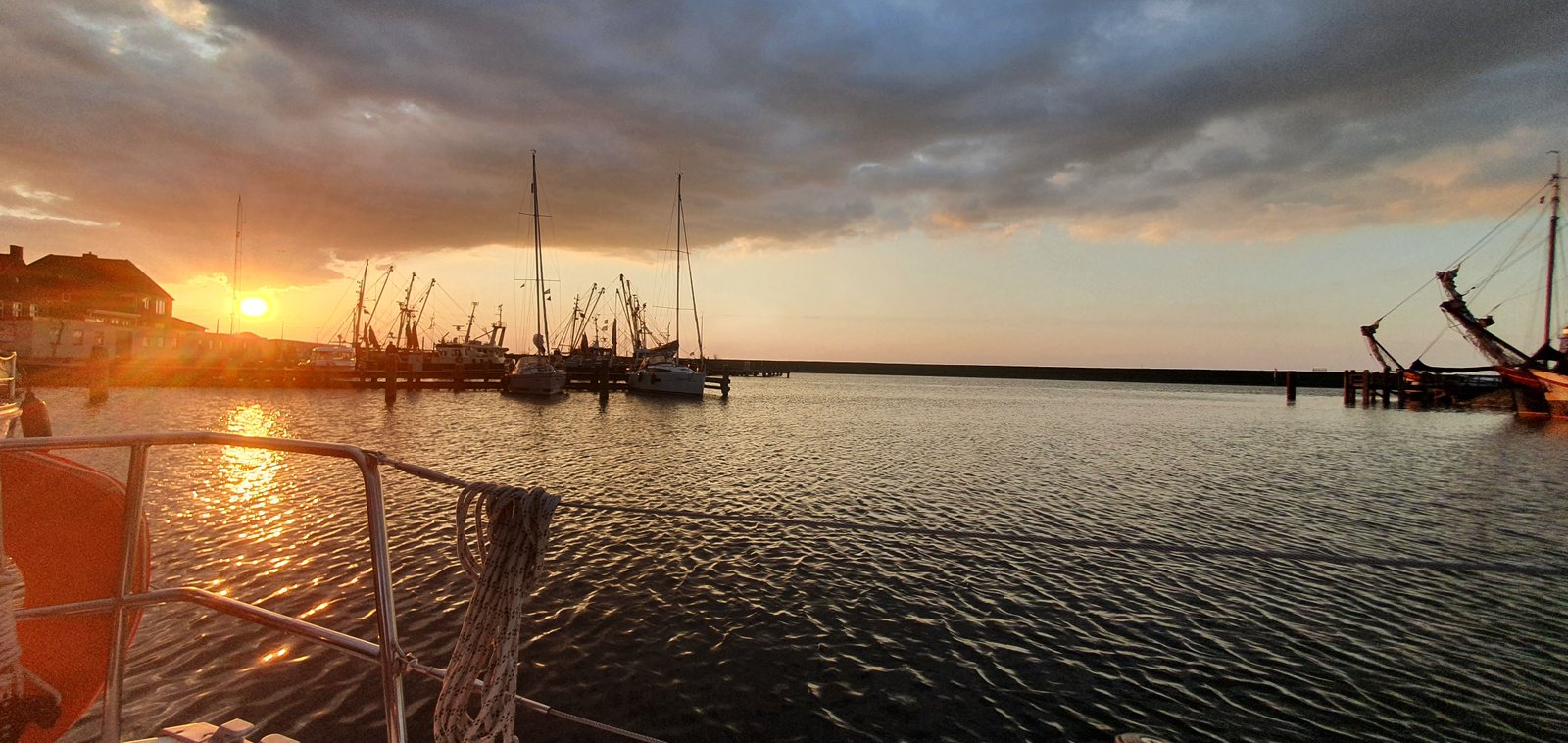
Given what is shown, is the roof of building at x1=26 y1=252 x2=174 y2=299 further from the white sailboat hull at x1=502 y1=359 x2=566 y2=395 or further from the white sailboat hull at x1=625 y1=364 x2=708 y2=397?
the white sailboat hull at x1=625 y1=364 x2=708 y2=397

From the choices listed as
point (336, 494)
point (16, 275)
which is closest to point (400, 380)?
point (16, 275)

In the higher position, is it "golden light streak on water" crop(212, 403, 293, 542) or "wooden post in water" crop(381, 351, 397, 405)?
"wooden post in water" crop(381, 351, 397, 405)

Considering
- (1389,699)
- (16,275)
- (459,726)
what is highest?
(16,275)

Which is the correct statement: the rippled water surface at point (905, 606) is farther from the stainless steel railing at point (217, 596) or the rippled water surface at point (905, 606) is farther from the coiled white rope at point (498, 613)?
the coiled white rope at point (498, 613)

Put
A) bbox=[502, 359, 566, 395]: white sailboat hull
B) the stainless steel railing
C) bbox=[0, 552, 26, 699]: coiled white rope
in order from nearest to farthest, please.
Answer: bbox=[0, 552, 26, 699]: coiled white rope → the stainless steel railing → bbox=[502, 359, 566, 395]: white sailboat hull

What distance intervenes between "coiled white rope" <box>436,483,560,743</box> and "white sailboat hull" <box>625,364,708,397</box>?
5522 centimetres

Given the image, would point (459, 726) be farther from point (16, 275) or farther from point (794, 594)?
point (16, 275)

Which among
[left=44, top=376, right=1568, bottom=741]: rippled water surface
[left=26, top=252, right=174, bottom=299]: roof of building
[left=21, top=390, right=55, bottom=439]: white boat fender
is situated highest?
[left=26, top=252, right=174, bottom=299]: roof of building

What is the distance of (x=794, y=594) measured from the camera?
9812 mm

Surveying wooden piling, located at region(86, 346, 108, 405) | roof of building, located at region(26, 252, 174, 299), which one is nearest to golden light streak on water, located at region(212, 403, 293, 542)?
wooden piling, located at region(86, 346, 108, 405)

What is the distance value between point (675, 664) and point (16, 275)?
84254mm

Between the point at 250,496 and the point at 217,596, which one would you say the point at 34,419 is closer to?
the point at 217,596

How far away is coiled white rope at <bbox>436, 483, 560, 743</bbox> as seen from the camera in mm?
2842

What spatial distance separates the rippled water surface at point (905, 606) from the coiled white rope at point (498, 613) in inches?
145
